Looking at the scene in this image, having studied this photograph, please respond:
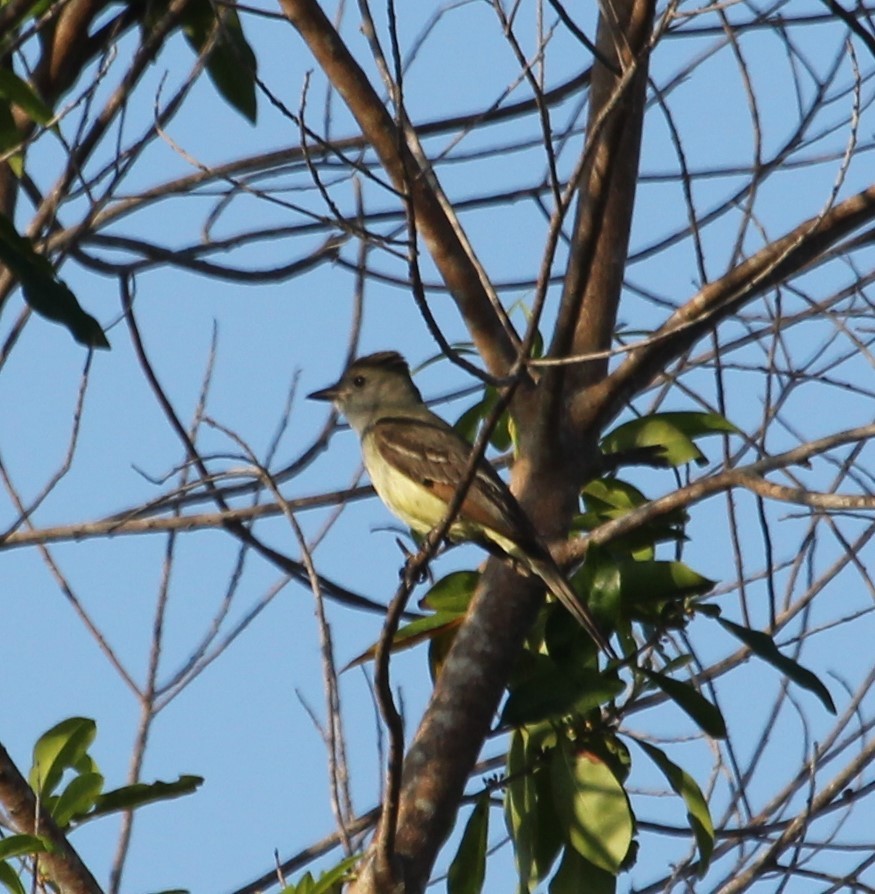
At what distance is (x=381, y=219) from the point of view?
5.55 metres

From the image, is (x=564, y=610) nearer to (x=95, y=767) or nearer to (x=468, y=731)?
(x=468, y=731)

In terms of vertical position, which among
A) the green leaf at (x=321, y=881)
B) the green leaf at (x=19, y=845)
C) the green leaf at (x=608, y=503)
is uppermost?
the green leaf at (x=608, y=503)

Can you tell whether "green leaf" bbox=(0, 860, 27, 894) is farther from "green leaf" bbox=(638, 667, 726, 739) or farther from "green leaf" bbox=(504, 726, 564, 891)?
"green leaf" bbox=(638, 667, 726, 739)

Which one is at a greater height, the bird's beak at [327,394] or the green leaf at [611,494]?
the bird's beak at [327,394]

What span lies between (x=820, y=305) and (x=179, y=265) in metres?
2.20

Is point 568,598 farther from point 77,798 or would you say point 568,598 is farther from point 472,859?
point 77,798

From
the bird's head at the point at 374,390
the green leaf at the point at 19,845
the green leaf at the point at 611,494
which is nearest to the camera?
the green leaf at the point at 19,845

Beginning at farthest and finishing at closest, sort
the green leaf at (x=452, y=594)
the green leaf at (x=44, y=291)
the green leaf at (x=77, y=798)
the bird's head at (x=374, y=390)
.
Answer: the bird's head at (x=374, y=390) → the green leaf at (x=452, y=594) → the green leaf at (x=77, y=798) → the green leaf at (x=44, y=291)

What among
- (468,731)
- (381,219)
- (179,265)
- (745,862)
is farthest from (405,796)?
(381,219)

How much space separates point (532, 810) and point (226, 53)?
2.58 m

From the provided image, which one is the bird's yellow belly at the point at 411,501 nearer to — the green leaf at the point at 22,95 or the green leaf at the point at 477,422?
the green leaf at the point at 477,422

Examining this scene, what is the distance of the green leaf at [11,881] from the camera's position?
11.9 ft

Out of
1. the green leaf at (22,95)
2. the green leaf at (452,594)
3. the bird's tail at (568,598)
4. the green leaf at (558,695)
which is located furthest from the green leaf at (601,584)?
the green leaf at (22,95)

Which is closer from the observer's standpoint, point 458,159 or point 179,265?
point 179,265
